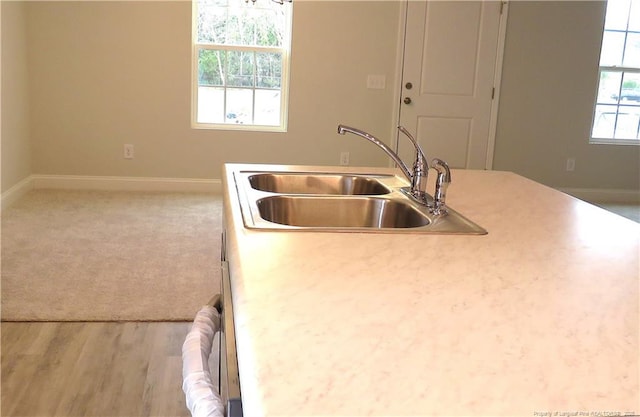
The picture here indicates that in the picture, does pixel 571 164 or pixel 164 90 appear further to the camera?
pixel 571 164

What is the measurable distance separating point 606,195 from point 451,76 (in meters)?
2.00

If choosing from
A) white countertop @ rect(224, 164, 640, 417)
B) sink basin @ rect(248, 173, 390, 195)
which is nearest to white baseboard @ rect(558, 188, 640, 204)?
sink basin @ rect(248, 173, 390, 195)

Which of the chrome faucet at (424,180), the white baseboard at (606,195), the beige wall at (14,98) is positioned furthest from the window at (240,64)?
the chrome faucet at (424,180)

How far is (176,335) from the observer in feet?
8.41

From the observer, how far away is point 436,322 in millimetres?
802

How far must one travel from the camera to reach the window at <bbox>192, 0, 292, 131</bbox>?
5172mm

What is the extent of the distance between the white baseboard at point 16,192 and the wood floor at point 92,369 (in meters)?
2.23

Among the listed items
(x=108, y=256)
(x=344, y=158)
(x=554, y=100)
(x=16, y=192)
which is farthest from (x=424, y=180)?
(x=554, y=100)

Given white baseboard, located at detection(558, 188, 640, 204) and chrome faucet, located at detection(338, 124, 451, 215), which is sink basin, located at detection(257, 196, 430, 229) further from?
white baseboard, located at detection(558, 188, 640, 204)

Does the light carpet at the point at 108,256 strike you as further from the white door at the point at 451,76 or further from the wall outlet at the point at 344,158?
the white door at the point at 451,76

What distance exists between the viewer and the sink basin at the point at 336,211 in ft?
5.35

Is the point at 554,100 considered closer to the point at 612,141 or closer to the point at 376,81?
the point at 612,141

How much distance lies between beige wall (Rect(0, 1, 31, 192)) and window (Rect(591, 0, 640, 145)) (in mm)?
5071

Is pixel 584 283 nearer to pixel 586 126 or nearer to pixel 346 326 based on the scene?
pixel 346 326
